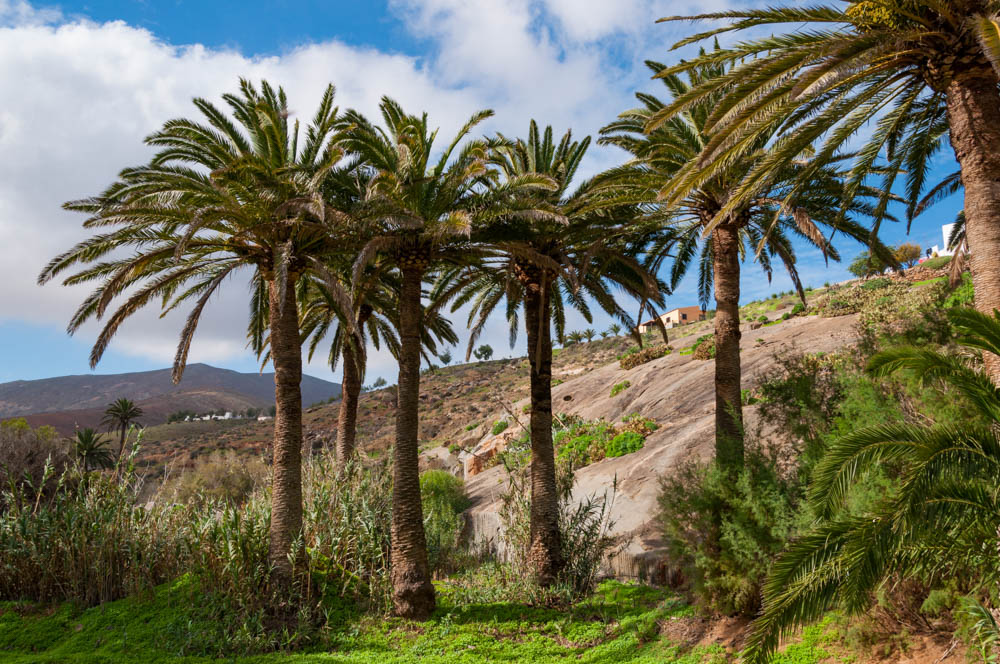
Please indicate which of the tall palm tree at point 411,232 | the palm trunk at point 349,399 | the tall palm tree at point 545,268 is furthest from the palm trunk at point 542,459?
the palm trunk at point 349,399

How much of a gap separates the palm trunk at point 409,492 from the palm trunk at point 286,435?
82.1 inches

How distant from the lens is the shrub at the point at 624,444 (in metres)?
21.2

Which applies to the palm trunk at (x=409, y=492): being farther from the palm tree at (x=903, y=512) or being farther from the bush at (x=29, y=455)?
the bush at (x=29, y=455)

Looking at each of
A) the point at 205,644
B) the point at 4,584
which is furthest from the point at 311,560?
the point at 4,584

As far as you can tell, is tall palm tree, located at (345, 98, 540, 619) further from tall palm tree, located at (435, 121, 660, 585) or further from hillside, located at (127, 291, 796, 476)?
hillside, located at (127, 291, 796, 476)

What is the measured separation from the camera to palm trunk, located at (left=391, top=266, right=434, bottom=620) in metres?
12.6

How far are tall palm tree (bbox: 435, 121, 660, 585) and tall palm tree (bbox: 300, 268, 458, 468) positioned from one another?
1.61 metres

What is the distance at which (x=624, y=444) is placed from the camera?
2167cm

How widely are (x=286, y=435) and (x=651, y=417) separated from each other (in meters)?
15.6

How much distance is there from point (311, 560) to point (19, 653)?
5245 millimetres

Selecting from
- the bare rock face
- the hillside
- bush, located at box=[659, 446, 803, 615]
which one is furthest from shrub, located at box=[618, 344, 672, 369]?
bush, located at box=[659, 446, 803, 615]

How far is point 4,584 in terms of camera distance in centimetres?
1341

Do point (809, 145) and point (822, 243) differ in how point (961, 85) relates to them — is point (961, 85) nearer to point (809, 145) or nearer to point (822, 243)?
point (809, 145)

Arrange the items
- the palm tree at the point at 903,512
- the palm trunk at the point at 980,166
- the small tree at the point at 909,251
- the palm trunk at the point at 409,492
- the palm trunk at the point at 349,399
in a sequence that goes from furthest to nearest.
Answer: the small tree at the point at 909,251, the palm trunk at the point at 349,399, the palm trunk at the point at 409,492, the palm trunk at the point at 980,166, the palm tree at the point at 903,512
